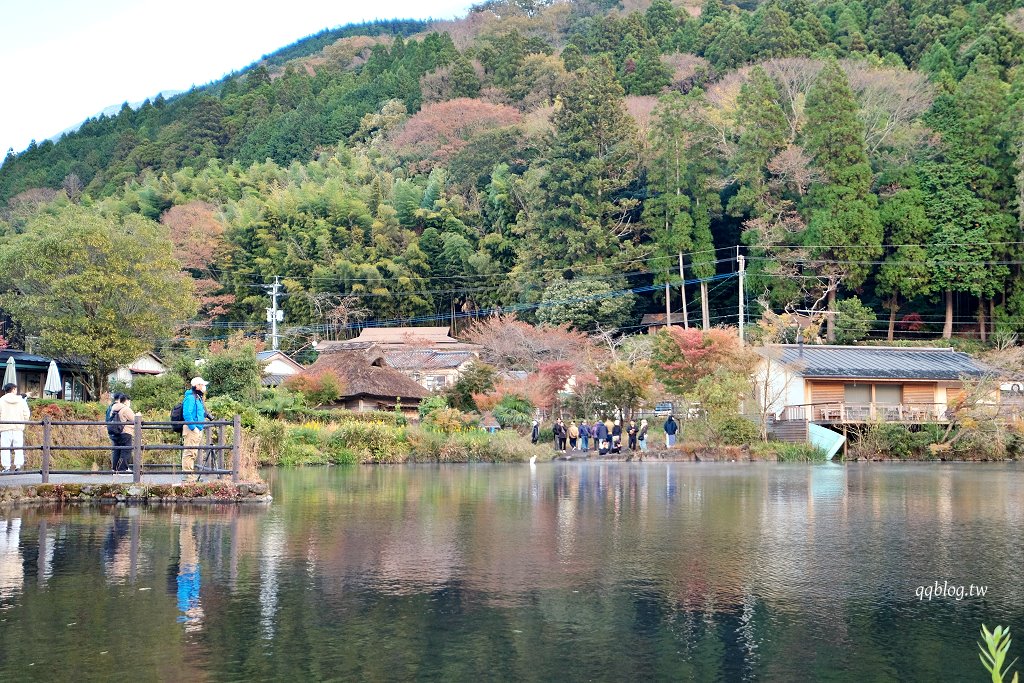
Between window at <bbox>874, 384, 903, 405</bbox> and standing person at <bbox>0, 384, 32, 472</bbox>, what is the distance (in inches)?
1324

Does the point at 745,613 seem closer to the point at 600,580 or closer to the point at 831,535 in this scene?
the point at 600,580

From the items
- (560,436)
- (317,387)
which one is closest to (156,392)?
(317,387)

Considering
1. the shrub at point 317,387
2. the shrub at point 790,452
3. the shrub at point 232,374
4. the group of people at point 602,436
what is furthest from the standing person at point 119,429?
the shrub at point 317,387

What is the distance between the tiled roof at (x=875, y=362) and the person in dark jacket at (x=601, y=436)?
7648 mm

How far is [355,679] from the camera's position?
635cm

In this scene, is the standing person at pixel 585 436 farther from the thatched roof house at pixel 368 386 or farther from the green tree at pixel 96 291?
the green tree at pixel 96 291

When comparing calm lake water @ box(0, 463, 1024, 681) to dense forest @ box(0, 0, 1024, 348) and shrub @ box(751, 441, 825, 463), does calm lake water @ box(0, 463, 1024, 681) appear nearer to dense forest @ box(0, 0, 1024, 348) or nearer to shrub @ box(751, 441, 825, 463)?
shrub @ box(751, 441, 825, 463)

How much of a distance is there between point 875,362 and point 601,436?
1379 centimetres

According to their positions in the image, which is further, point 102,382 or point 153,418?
point 102,382

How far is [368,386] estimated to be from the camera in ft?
145

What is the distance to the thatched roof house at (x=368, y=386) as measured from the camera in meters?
43.9

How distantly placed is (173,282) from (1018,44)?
1856 inches

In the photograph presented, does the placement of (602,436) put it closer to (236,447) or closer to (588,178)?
(236,447)

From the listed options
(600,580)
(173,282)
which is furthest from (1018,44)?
(600,580)
